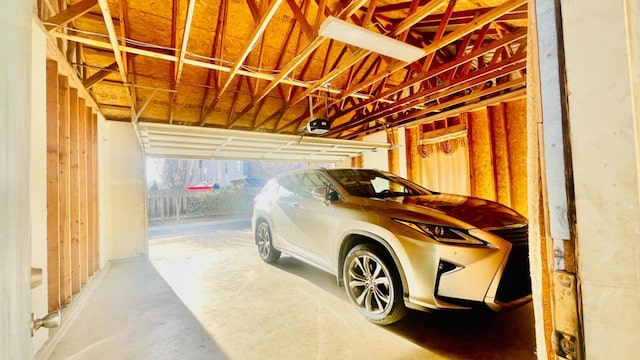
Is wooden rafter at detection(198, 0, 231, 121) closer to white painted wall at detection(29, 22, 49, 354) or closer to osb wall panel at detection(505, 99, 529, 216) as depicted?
white painted wall at detection(29, 22, 49, 354)

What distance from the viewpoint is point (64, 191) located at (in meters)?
2.99

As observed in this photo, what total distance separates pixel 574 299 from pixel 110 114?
6483mm

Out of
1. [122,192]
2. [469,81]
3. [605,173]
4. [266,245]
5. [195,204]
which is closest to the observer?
[605,173]

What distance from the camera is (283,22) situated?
192 inches

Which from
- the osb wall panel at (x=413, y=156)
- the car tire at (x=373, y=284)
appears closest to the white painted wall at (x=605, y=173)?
the car tire at (x=373, y=284)

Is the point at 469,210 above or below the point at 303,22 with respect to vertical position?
below

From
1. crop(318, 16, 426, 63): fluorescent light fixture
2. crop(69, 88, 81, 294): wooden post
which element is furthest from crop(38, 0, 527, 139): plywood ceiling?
crop(69, 88, 81, 294): wooden post

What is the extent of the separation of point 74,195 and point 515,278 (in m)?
4.87

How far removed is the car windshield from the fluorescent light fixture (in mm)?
1484

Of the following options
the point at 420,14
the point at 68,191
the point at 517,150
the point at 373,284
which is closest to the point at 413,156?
the point at 517,150

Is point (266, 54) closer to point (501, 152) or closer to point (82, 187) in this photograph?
point (82, 187)

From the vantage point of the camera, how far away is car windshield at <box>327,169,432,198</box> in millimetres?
3086

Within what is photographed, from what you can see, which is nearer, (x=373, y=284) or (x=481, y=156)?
(x=373, y=284)

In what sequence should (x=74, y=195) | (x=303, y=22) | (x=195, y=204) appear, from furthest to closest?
(x=195, y=204)
(x=74, y=195)
(x=303, y=22)
